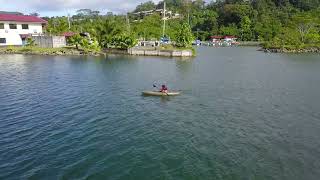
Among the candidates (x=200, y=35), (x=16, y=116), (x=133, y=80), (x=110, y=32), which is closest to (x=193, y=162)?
(x=16, y=116)

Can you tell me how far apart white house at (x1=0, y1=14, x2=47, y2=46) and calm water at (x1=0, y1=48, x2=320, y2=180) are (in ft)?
164

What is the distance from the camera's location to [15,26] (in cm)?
9675

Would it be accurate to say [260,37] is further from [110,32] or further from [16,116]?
[16,116]

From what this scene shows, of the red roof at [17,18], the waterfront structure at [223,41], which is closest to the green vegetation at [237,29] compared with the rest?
the red roof at [17,18]

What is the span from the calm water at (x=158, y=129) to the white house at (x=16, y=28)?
50.1 meters

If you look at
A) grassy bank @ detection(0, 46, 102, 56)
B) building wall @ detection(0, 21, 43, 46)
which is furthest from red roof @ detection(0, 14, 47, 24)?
grassy bank @ detection(0, 46, 102, 56)

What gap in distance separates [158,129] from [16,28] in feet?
273

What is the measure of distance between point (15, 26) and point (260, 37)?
12032 cm

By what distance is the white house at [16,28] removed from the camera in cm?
9466

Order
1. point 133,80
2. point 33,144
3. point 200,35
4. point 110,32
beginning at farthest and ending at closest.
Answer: point 200,35 < point 110,32 < point 133,80 < point 33,144

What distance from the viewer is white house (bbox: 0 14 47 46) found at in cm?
9466

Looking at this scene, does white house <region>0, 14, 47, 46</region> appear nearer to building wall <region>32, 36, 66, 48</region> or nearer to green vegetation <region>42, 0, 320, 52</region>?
building wall <region>32, 36, 66, 48</region>

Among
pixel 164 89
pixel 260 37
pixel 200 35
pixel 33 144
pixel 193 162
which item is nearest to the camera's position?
pixel 193 162

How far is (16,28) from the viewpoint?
97125 mm
